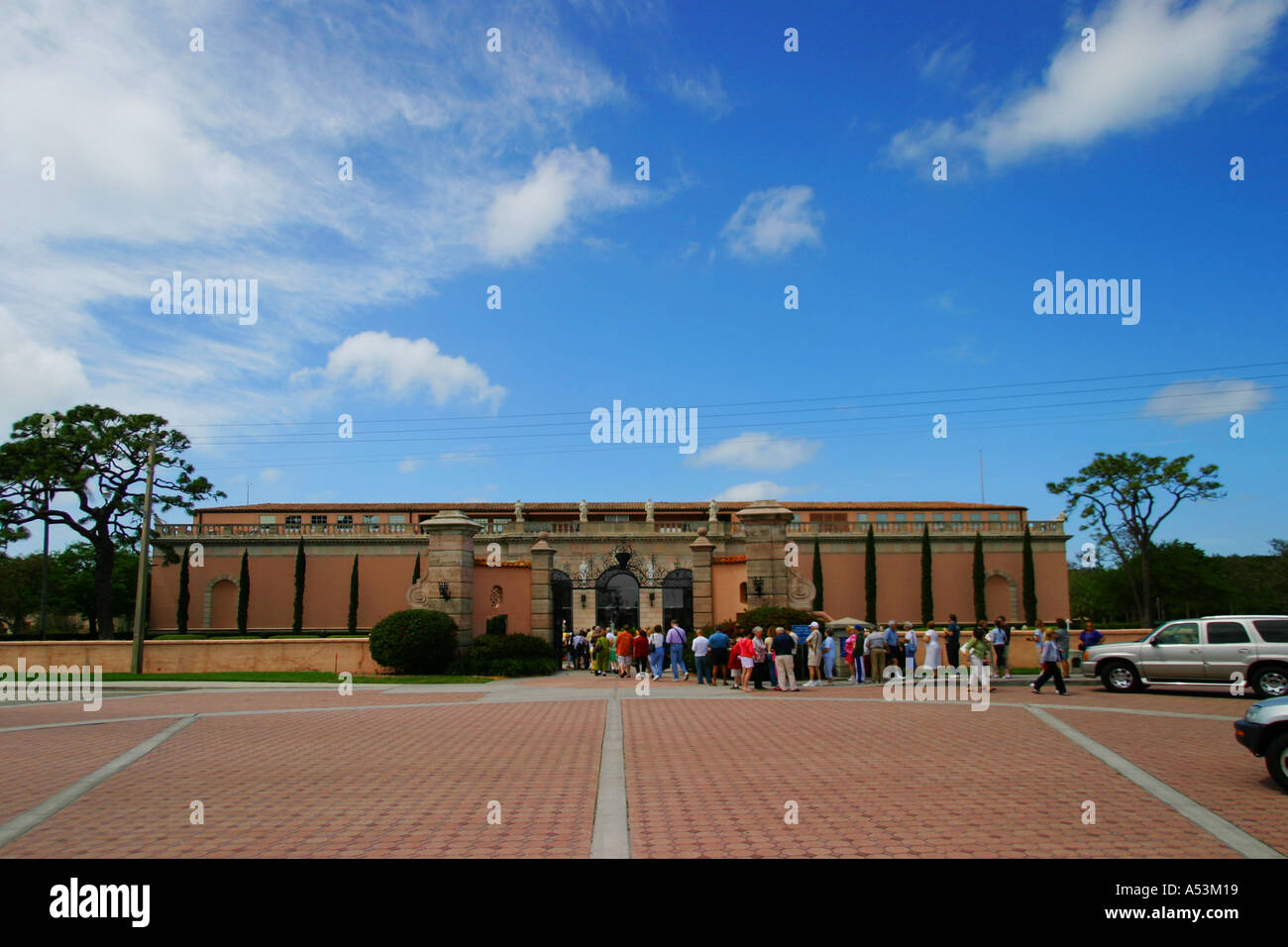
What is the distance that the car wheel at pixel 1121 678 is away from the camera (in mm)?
17766

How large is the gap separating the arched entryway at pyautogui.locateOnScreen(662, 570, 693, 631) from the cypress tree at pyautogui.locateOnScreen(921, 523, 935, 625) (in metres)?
15.2

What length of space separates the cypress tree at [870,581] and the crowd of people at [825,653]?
2564 centimetres

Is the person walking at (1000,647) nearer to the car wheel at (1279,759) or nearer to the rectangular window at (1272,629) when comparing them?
the rectangular window at (1272,629)

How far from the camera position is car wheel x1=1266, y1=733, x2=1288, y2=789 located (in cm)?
816

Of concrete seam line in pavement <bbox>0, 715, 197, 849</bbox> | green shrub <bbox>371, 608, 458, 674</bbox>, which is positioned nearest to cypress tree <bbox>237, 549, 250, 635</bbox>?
green shrub <bbox>371, 608, 458, 674</bbox>

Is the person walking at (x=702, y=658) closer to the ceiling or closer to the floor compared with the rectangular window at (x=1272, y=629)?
closer to the floor

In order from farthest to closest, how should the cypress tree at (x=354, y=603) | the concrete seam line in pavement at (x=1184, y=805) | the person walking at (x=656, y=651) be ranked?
the cypress tree at (x=354, y=603) < the person walking at (x=656, y=651) < the concrete seam line in pavement at (x=1184, y=805)

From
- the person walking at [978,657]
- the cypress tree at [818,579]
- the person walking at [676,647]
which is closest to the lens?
the person walking at [978,657]

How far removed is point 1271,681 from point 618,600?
108 feet

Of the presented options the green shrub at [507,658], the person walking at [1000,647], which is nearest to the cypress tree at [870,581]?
the person walking at [1000,647]

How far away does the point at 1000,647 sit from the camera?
22016 mm

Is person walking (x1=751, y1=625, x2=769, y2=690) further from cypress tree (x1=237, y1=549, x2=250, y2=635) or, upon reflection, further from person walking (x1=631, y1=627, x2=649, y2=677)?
cypress tree (x1=237, y1=549, x2=250, y2=635)
